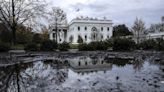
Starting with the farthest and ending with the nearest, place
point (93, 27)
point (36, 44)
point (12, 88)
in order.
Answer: point (93, 27) → point (36, 44) → point (12, 88)

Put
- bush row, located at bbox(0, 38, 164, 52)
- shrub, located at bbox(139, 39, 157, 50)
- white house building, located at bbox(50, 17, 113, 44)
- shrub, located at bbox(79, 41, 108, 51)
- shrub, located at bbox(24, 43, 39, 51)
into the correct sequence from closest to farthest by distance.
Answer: shrub, located at bbox(24, 43, 39, 51)
bush row, located at bbox(0, 38, 164, 52)
shrub, located at bbox(79, 41, 108, 51)
shrub, located at bbox(139, 39, 157, 50)
white house building, located at bbox(50, 17, 113, 44)

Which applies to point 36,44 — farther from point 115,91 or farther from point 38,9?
point 115,91

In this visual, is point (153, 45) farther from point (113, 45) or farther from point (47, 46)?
point (47, 46)

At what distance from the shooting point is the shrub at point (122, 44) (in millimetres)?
35900

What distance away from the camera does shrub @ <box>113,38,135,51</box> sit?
118 ft

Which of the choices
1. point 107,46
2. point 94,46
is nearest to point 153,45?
point 107,46

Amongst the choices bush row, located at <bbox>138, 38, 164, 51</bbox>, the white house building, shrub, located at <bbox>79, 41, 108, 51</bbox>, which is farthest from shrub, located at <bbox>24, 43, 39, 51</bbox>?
the white house building

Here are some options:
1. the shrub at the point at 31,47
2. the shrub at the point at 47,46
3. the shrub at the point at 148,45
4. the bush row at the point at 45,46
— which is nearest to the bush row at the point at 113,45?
the shrub at the point at 148,45

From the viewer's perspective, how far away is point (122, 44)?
36312 millimetres

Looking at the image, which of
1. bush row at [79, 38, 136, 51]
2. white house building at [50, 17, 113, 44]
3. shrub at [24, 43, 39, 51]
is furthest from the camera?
white house building at [50, 17, 113, 44]

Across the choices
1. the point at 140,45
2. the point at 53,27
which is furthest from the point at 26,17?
the point at 53,27

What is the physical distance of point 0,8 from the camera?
37.7m

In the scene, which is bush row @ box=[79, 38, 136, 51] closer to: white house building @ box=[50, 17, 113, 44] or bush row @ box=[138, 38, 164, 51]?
bush row @ box=[138, 38, 164, 51]

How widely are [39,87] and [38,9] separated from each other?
33.9m
